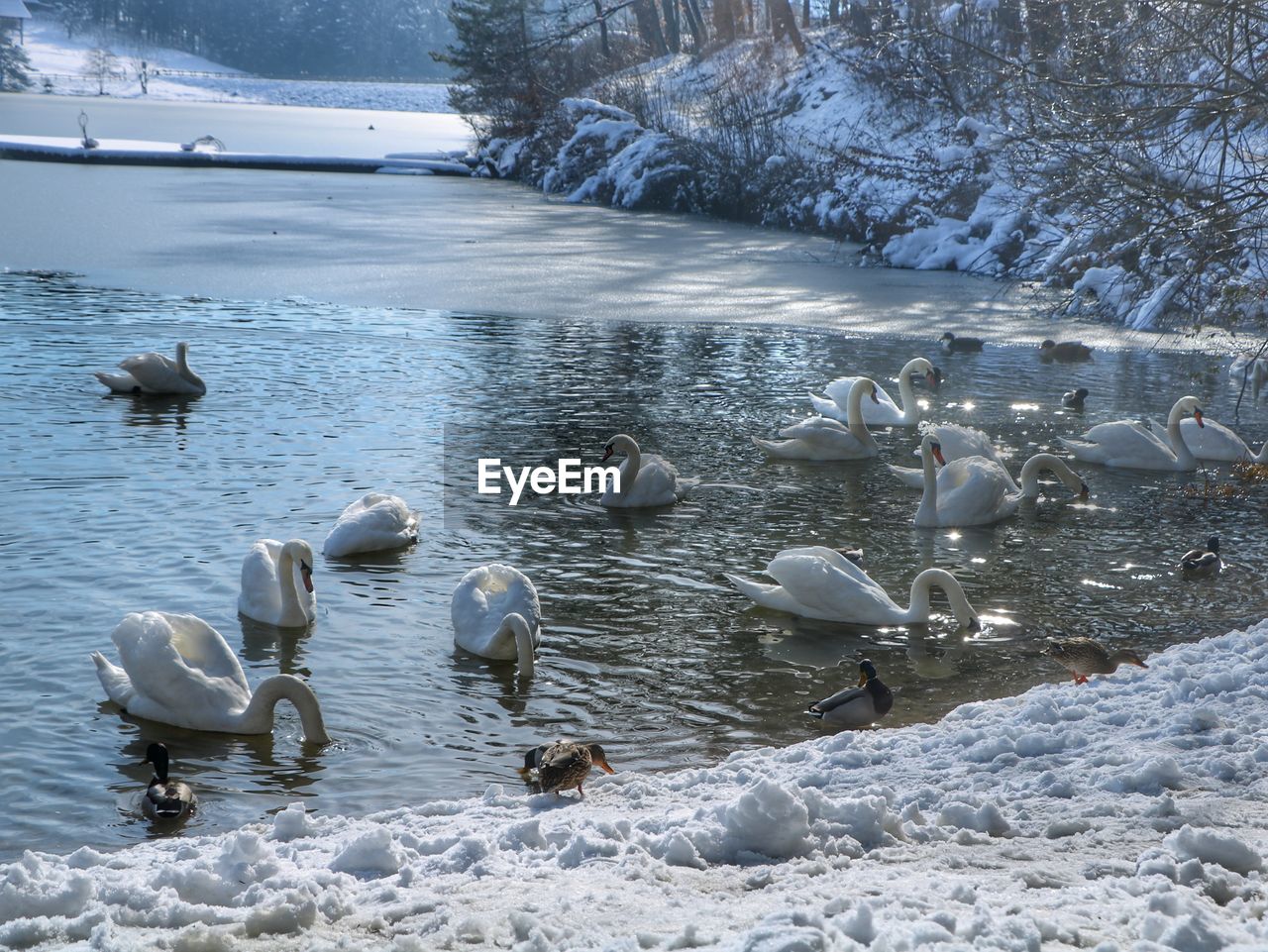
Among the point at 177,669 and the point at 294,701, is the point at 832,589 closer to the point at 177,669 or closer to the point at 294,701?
the point at 294,701

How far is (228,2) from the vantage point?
531 ft

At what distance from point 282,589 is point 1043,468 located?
6.19 meters

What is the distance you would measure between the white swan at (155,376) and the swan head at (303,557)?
5.73 meters

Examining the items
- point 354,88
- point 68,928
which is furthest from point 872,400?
point 354,88

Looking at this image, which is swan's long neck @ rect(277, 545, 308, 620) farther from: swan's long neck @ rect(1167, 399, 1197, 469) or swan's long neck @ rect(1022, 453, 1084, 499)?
swan's long neck @ rect(1167, 399, 1197, 469)

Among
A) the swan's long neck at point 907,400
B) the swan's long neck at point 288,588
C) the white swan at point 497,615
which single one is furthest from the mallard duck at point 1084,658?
the swan's long neck at point 907,400

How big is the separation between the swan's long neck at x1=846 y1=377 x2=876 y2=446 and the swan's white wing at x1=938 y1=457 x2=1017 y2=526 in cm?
160

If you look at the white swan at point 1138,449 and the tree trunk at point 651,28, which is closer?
the white swan at point 1138,449

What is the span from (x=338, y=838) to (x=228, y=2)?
17334cm

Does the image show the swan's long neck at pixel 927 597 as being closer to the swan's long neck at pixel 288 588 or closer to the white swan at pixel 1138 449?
the swan's long neck at pixel 288 588

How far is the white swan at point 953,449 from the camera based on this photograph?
10.5m

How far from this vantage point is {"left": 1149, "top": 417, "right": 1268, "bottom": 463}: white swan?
11492 mm

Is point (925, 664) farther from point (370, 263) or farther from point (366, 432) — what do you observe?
point (370, 263)

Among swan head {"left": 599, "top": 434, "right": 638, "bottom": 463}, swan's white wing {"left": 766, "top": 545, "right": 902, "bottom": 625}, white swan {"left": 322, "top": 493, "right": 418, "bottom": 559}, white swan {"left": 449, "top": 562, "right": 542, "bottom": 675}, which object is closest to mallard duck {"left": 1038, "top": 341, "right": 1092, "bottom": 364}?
swan head {"left": 599, "top": 434, "right": 638, "bottom": 463}
